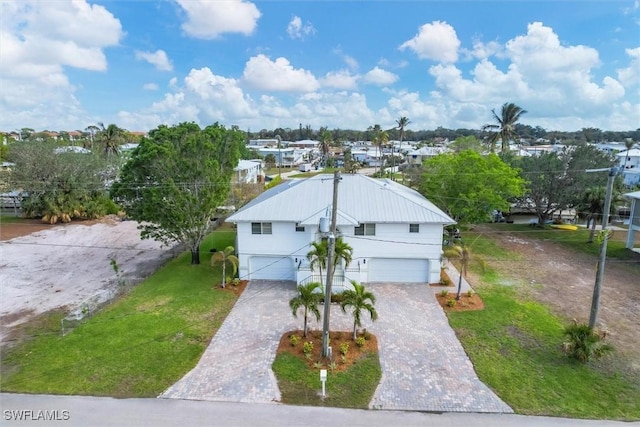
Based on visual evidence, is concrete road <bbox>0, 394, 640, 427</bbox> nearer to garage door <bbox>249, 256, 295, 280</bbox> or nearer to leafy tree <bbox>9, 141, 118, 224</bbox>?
garage door <bbox>249, 256, 295, 280</bbox>

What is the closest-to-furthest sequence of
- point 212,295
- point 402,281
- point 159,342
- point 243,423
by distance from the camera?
point 243,423
point 159,342
point 212,295
point 402,281

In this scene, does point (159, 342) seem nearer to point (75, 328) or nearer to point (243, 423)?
point (75, 328)

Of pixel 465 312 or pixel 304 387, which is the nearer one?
pixel 304 387

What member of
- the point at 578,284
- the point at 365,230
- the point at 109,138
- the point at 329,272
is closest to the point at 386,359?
the point at 329,272

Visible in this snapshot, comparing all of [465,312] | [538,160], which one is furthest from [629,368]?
[538,160]

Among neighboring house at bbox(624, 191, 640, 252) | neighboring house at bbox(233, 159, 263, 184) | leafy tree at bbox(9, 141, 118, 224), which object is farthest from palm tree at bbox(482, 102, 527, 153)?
leafy tree at bbox(9, 141, 118, 224)

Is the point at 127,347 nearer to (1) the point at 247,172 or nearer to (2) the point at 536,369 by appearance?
(2) the point at 536,369

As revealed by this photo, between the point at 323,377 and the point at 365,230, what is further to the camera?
the point at 365,230
